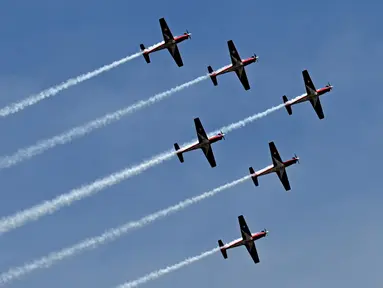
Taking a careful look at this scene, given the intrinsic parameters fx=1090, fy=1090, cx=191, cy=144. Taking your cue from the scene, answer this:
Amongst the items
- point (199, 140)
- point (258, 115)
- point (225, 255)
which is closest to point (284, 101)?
point (258, 115)

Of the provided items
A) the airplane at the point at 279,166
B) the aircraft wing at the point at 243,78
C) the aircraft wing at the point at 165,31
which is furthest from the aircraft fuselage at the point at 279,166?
the aircraft wing at the point at 165,31

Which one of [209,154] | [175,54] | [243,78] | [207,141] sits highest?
[175,54]

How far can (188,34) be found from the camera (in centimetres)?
16338

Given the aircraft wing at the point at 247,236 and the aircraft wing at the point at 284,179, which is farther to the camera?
the aircraft wing at the point at 284,179

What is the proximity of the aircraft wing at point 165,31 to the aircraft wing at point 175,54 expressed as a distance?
131 cm

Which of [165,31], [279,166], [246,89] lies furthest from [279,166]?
[165,31]

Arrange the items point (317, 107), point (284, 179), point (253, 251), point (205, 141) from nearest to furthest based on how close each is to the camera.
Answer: point (205, 141) → point (253, 251) → point (284, 179) → point (317, 107)

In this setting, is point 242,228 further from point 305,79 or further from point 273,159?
point 305,79

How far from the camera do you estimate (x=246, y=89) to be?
16738 cm

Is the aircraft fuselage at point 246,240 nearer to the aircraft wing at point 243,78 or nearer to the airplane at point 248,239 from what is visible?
the airplane at point 248,239

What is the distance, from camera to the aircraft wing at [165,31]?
161m

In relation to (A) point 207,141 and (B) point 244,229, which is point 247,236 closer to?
(B) point 244,229

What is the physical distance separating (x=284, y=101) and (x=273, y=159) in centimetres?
909

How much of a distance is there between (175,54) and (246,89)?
13.0m
